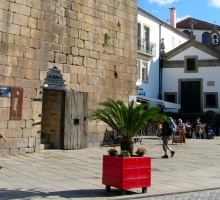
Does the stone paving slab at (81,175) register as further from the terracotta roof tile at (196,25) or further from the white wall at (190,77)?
the terracotta roof tile at (196,25)

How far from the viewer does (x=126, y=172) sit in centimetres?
632

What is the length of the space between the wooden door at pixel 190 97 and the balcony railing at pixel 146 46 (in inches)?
144

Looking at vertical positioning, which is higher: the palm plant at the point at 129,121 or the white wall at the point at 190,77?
the white wall at the point at 190,77

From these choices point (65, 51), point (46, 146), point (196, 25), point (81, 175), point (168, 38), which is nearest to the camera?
point (81, 175)

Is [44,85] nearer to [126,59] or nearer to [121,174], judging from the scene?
[126,59]

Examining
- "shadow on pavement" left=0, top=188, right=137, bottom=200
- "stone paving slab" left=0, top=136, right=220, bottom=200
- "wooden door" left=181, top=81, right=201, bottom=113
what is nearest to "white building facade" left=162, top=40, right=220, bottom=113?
"wooden door" left=181, top=81, right=201, bottom=113

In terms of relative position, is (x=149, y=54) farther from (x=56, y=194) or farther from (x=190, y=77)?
(x=56, y=194)

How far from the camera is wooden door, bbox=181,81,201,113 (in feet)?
94.8

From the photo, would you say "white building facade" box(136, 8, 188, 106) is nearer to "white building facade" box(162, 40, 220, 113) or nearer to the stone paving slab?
"white building facade" box(162, 40, 220, 113)

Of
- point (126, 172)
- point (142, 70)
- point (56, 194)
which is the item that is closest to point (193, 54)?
point (142, 70)

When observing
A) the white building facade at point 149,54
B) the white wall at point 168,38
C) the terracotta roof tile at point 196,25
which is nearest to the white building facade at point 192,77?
the white building facade at point 149,54

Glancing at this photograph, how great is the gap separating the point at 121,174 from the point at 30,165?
146 inches

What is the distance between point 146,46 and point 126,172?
2212 centimetres

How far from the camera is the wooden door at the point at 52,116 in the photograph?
12482 mm
